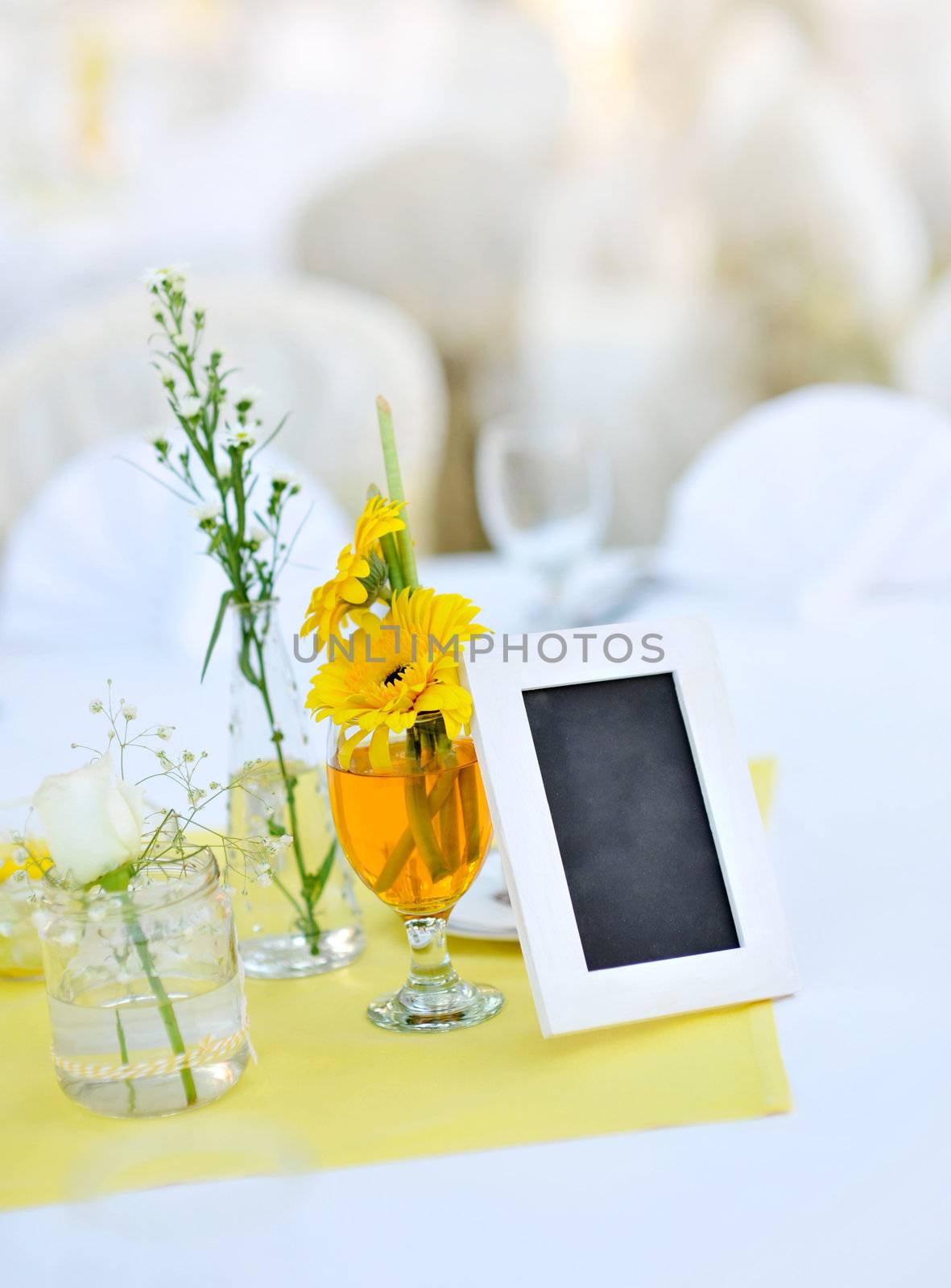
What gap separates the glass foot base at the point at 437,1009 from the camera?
0.58 meters

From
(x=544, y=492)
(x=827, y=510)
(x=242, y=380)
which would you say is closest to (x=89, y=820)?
(x=544, y=492)

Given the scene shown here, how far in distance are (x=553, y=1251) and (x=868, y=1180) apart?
4.3 inches

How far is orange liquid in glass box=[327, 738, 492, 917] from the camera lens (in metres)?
0.55

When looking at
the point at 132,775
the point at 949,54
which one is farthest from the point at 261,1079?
the point at 949,54

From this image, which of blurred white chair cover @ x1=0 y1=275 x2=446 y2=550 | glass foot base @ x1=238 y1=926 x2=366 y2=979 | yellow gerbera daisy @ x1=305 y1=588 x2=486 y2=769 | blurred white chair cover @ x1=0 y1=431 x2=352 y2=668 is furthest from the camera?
blurred white chair cover @ x1=0 y1=275 x2=446 y2=550

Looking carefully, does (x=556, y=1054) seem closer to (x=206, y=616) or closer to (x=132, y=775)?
(x=132, y=775)

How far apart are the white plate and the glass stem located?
0.05 m

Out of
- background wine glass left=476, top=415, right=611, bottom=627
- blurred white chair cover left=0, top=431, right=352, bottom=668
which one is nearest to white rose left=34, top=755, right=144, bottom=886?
background wine glass left=476, top=415, right=611, bottom=627

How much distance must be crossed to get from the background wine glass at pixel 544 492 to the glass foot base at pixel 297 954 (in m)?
0.62

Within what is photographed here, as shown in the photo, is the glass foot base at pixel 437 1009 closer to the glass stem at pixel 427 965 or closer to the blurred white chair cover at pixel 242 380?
the glass stem at pixel 427 965

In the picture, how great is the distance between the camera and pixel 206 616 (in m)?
1.33

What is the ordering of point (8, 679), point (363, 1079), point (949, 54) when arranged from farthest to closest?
point (949, 54) → point (8, 679) → point (363, 1079)

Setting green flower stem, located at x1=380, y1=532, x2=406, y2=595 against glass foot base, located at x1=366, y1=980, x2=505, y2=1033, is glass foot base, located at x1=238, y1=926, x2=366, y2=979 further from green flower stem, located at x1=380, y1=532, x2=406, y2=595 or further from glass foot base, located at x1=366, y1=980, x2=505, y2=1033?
green flower stem, located at x1=380, y1=532, x2=406, y2=595

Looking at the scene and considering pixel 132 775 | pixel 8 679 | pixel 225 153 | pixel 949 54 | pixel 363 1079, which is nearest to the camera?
pixel 363 1079
